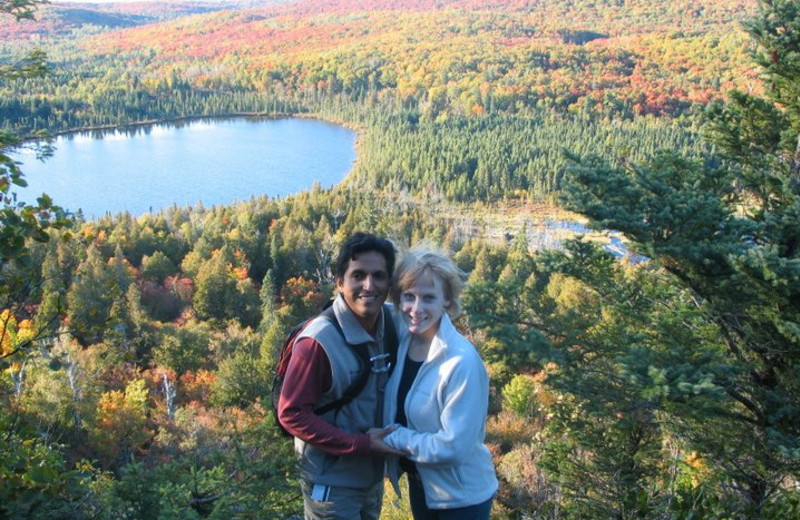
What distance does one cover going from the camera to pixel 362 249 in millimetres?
2834

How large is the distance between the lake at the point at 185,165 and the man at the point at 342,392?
4965 centimetres

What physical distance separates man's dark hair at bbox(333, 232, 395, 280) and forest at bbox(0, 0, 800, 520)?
13.3 inches

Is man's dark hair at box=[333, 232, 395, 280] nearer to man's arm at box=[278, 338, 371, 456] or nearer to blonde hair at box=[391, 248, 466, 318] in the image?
blonde hair at box=[391, 248, 466, 318]

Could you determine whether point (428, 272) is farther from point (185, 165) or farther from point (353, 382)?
point (185, 165)

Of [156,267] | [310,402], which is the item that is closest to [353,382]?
[310,402]

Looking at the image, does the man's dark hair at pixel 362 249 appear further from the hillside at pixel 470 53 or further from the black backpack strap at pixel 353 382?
the hillside at pixel 470 53

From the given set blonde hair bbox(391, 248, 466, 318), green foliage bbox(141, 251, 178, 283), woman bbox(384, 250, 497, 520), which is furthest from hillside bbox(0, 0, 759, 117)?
woman bbox(384, 250, 497, 520)

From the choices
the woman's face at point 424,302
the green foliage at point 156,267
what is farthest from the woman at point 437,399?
the green foliage at point 156,267

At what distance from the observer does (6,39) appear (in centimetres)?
15712

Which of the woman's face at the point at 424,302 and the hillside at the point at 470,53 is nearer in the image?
the woman's face at the point at 424,302

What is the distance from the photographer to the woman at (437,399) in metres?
2.64

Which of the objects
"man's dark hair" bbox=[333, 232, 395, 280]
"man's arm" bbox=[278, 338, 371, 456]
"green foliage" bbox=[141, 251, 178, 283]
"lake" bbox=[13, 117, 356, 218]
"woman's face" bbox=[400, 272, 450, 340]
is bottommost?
"lake" bbox=[13, 117, 356, 218]

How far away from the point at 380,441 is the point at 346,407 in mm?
218

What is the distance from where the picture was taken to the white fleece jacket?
2.63 meters
